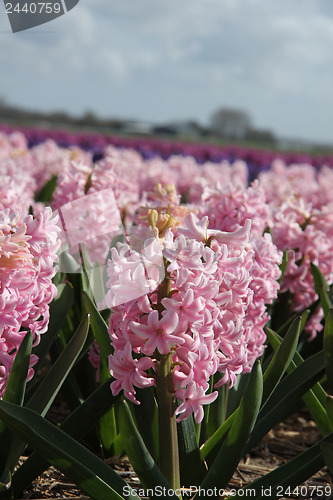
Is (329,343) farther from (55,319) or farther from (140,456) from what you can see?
(55,319)

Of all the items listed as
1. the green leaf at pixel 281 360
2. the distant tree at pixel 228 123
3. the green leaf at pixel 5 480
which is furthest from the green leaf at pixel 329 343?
the distant tree at pixel 228 123

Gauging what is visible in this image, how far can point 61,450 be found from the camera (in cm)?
155

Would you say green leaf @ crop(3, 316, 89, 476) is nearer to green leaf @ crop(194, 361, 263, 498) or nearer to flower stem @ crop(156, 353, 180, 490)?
flower stem @ crop(156, 353, 180, 490)

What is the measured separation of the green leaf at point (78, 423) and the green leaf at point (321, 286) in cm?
120

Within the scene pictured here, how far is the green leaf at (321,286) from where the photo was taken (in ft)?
8.67

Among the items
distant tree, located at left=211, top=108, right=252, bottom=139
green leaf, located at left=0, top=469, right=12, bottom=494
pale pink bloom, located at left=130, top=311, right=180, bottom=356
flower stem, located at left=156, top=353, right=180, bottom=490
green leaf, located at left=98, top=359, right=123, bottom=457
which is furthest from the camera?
distant tree, located at left=211, top=108, right=252, bottom=139

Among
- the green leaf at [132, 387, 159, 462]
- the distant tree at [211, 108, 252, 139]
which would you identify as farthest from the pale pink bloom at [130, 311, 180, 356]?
the distant tree at [211, 108, 252, 139]

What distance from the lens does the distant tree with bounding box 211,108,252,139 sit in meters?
41.6

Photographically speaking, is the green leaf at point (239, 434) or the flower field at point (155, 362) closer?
the flower field at point (155, 362)

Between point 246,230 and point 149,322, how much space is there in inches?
16.5

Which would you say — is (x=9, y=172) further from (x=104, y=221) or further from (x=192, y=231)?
(x=192, y=231)

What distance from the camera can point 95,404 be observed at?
5.95 feet

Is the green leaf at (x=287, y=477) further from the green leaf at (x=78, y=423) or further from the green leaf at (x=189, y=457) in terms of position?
the green leaf at (x=78, y=423)

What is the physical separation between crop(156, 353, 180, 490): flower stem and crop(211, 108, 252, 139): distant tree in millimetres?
40818
